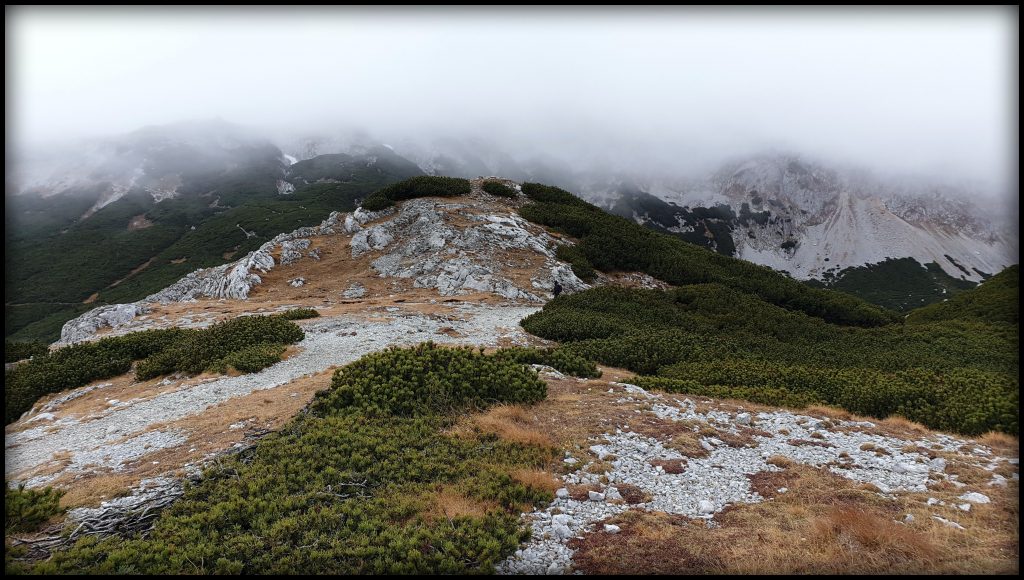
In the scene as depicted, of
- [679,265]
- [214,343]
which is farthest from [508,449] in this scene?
[679,265]

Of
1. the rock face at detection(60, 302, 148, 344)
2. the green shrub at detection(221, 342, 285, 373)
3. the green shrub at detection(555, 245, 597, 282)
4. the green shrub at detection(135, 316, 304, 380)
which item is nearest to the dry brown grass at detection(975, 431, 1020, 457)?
the green shrub at detection(221, 342, 285, 373)

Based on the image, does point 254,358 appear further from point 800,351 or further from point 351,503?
point 800,351

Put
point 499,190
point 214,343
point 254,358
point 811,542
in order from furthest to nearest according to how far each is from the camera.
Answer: point 499,190 → point 214,343 → point 254,358 → point 811,542

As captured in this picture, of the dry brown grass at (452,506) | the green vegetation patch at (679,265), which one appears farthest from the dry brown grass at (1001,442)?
the green vegetation patch at (679,265)

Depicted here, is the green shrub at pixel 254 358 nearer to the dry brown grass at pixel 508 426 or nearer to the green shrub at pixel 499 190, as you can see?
→ the dry brown grass at pixel 508 426

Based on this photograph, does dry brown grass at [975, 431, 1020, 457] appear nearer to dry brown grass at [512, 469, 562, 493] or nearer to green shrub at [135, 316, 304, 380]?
dry brown grass at [512, 469, 562, 493]
